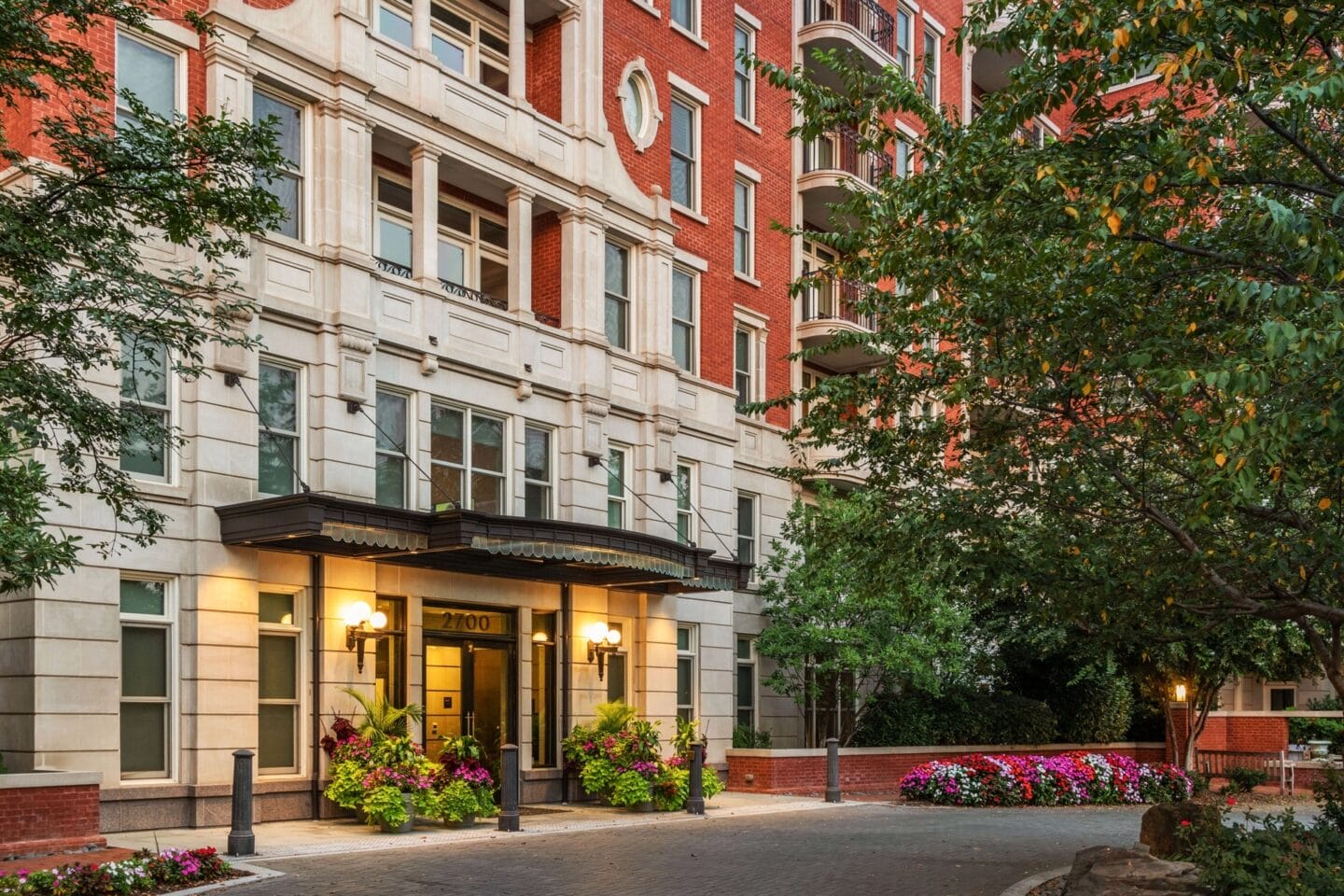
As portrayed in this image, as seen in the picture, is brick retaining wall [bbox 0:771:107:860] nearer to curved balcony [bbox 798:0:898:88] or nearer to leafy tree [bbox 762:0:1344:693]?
leafy tree [bbox 762:0:1344:693]

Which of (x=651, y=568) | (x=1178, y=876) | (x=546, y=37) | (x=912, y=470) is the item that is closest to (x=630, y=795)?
(x=651, y=568)

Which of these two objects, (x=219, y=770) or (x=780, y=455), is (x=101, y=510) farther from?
(x=780, y=455)

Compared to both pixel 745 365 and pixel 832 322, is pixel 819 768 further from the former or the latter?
pixel 832 322

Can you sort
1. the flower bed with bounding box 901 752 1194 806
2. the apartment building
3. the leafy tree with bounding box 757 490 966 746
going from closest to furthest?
the apartment building, the flower bed with bounding box 901 752 1194 806, the leafy tree with bounding box 757 490 966 746

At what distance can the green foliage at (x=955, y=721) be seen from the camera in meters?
31.4

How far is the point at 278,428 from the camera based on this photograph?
2097cm

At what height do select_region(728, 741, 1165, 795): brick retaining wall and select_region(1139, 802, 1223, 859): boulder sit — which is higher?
select_region(1139, 802, 1223, 859): boulder

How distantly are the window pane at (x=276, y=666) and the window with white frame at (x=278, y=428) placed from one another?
2.10 metres

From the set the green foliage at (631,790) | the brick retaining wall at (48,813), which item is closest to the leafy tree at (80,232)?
the brick retaining wall at (48,813)

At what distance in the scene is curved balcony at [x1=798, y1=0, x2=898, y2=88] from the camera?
34406 mm

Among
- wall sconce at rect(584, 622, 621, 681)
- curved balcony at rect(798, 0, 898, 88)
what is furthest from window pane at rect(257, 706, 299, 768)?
curved balcony at rect(798, 0, 898, 88)

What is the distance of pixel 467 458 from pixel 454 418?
2.26ft

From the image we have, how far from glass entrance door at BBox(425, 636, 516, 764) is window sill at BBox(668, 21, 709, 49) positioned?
43.6 ft

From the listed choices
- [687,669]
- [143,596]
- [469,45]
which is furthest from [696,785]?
[469,45]
